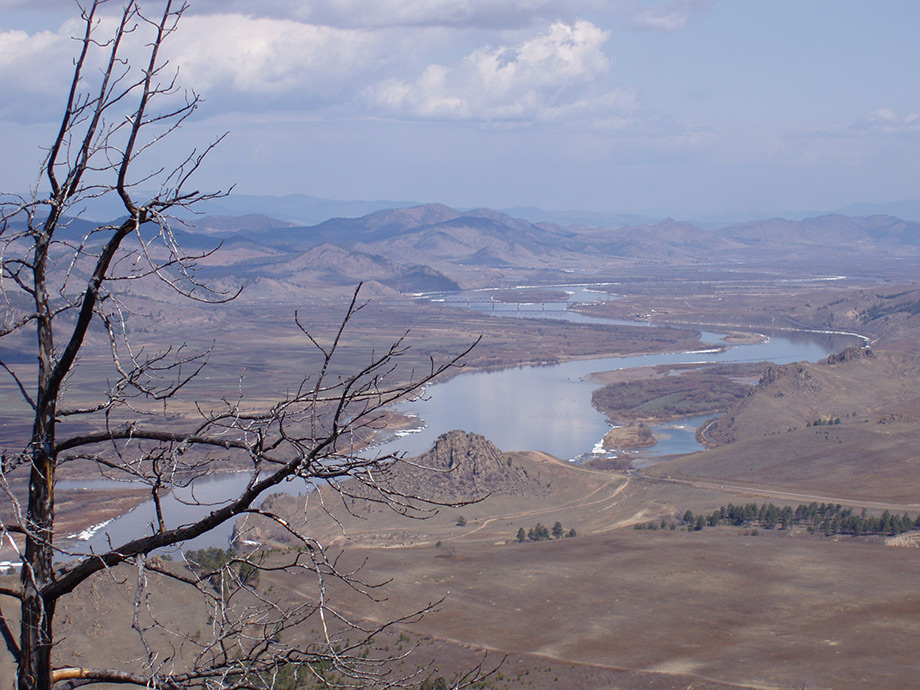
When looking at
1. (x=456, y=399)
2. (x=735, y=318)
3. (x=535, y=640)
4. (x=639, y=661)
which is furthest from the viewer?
(x=735, y=318)

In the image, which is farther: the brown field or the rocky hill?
the rocky hill

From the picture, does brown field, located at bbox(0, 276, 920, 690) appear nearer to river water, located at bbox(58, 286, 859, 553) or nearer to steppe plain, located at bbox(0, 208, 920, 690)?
steppe plain, located at bbox(0, 208, 920, 690)

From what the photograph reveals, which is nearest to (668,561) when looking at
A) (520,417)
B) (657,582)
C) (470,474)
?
(657,582)

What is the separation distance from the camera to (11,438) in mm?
43531

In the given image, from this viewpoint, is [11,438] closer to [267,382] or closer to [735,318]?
[267,382]

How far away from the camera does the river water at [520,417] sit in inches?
1251

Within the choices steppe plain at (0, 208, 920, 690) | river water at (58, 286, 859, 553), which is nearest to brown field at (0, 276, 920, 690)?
steppe plain at (0, 208, 920, 690)

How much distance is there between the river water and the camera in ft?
104

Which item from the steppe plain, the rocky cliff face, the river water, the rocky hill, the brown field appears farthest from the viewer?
the rocky hill

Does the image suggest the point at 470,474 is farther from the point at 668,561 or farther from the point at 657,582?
the point at 657,582

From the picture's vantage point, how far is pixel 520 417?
51.1 meters

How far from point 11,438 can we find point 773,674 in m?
40.0

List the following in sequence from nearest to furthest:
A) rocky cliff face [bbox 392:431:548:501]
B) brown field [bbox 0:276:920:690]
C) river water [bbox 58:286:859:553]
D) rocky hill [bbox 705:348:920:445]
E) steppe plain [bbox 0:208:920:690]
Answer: brown field [bbox 0:276:920:690], steppe plain [bbox 0:208:920:690], river water [bbox 58:286:859:553], rocky cliff face [bbox 392:431:548:501], rocky hill [bbox 705:348:920:445]

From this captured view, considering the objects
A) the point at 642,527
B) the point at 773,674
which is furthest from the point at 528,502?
the point at 773,674
